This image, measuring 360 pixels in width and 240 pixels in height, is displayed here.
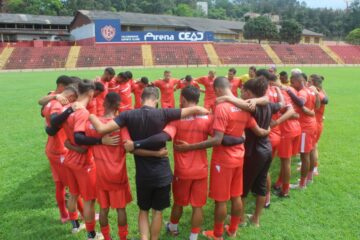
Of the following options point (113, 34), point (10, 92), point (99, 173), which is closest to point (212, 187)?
point (99, 173)

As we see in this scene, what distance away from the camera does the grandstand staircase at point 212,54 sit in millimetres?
48344

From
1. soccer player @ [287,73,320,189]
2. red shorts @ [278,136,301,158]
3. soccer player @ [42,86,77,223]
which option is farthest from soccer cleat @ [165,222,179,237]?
soccer player @ [287,73,320,189]

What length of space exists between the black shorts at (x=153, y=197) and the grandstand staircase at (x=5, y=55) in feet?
149

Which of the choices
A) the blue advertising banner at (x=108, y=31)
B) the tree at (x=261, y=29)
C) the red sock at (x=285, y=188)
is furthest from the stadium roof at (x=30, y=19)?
the red sock at (x=285, y=188)

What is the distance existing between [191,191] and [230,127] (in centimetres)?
98

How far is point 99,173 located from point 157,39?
50.1 metres

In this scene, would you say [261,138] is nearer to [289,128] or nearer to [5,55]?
[289,128]

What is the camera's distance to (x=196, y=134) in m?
4.08

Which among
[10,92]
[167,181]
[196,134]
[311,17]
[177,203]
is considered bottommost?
[10,92]

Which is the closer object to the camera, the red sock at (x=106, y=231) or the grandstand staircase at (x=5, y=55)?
the red sock at (x=106, y=231)

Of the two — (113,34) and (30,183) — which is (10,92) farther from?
(113,34)

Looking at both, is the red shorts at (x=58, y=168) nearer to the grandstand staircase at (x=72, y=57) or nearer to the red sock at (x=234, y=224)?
the red sock at (x=234, y=224)

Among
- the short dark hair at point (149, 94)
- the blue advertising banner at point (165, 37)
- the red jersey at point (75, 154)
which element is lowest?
the red jersey at point (75, 154)

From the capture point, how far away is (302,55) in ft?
171
